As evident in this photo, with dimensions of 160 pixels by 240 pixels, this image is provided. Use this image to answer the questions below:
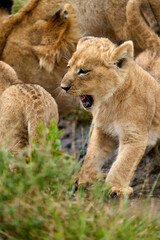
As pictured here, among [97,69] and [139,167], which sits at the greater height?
[97,69]

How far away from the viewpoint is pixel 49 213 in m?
3.60

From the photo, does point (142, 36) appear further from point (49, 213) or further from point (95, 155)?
point (49, 213)

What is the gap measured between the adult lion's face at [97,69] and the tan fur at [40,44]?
1660 mm

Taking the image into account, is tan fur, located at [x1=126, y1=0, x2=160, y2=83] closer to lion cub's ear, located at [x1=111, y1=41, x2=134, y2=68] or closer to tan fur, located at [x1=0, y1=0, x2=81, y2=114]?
tan fur, located at [x1=0, y1=0, x2=81, y2=114]

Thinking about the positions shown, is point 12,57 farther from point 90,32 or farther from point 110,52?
point 110,52

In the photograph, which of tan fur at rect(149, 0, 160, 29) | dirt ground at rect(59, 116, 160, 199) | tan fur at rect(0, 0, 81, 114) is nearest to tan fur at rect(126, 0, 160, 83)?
tan fur at rect(149, 0, 160, 29)

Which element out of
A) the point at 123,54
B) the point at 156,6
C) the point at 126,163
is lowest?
the point at 126,163

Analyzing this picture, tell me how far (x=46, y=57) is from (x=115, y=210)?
2.87 meters

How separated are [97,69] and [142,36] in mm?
1723

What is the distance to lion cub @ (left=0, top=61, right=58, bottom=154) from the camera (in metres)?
4.78

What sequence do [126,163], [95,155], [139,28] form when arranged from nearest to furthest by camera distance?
1. [126,163]
2. [95,155]
3. [139,28]

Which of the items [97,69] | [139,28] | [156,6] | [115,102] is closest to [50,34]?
[139,28]

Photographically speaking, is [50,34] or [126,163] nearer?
[126,163]

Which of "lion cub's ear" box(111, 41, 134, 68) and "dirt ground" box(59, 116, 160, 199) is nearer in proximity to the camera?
"lion cub's ear" box(111, 41, 134, 68)
